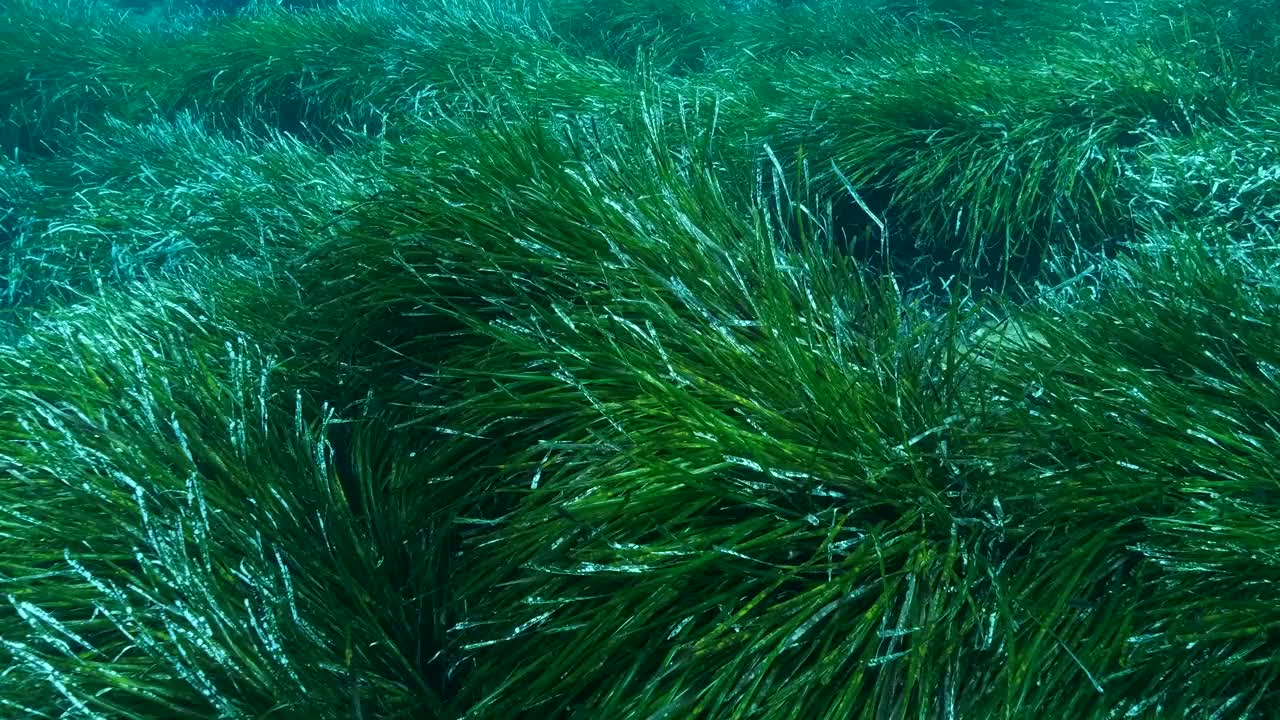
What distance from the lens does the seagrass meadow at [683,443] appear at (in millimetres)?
1537

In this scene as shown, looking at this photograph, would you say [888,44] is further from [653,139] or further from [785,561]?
[785,561]

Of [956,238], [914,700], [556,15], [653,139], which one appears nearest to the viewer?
[914,700]

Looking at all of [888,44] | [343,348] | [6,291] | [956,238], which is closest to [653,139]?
[343,348]

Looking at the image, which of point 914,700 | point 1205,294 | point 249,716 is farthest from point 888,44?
point 249,716

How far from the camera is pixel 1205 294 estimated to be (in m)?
2.14

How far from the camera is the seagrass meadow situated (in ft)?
5.04

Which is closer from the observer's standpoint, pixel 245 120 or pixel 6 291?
pixel 6 291

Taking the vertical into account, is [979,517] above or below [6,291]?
above

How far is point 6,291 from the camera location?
4258 millimetres

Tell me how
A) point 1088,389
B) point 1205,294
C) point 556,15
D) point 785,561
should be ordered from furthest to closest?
point 556,15 < point 1205,294 < point 1088,389 < point 785,561

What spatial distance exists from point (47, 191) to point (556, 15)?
2.90m

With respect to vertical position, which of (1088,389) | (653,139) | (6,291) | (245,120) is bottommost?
(6,291)

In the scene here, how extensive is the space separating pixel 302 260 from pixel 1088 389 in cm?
214

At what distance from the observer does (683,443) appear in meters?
1.79
